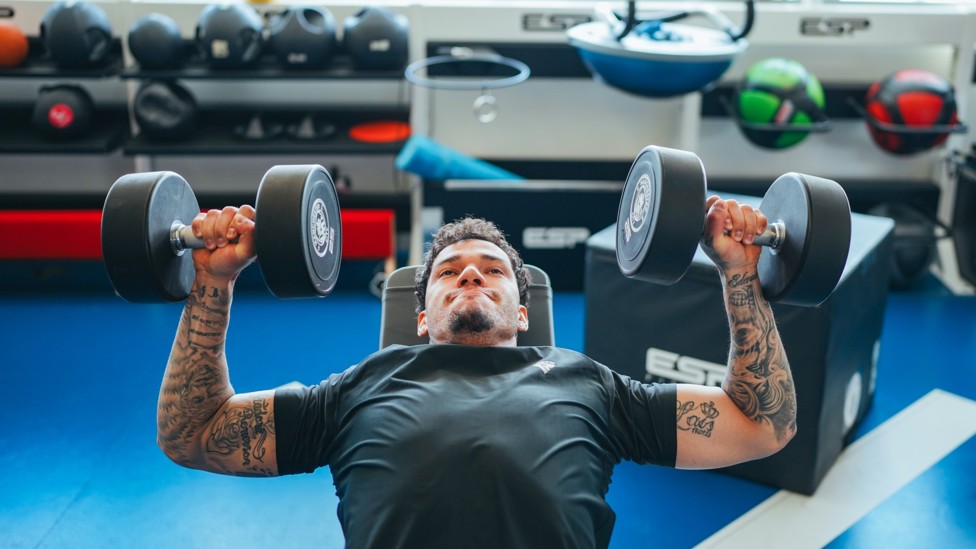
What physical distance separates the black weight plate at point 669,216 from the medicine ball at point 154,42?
2842mm

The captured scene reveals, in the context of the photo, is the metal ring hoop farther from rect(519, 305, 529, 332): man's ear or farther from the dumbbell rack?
rect(519, 305, 529, 332): man's ear

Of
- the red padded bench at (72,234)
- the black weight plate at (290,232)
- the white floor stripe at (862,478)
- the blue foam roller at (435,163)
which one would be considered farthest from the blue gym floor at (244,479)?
the black weight plate at (290,232)

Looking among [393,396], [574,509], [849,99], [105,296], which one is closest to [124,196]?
[393,396]

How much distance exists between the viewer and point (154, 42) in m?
4.12

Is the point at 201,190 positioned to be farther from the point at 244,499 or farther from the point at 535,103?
the point at 244,499

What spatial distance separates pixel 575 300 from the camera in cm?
435

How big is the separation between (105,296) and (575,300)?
2001 millimetres

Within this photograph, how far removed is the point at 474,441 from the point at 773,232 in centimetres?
67

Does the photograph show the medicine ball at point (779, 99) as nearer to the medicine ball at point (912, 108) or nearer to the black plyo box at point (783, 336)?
the medicine ball at point (912, 108)

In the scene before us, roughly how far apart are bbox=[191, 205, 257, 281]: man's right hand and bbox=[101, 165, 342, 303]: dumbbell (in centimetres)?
2

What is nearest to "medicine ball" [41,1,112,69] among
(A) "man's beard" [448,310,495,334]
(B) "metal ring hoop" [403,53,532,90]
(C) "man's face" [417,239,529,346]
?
(B) "metal ring hoop" [403,53,532,90]

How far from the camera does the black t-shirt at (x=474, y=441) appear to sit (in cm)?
171

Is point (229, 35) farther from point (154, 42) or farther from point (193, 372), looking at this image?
point (193, 372)

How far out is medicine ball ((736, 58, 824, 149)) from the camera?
166 inches
